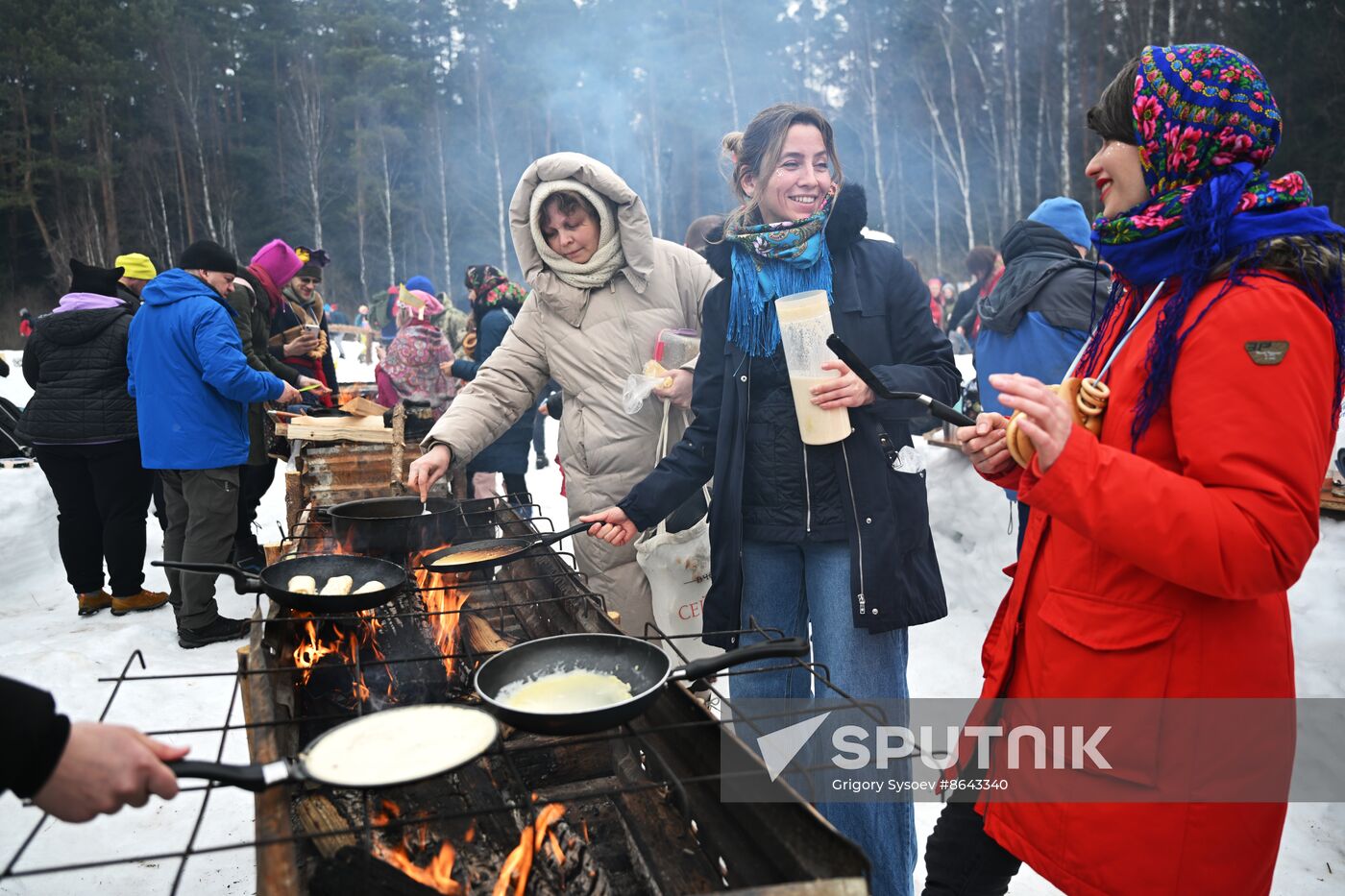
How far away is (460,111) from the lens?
3284 centimetres

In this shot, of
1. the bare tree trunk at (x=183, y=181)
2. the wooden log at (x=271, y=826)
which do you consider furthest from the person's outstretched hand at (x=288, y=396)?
the bare tree trunk at (x=183, y=181)

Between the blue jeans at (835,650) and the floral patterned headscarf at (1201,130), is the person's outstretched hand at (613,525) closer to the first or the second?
the blue jeans at (835,650)

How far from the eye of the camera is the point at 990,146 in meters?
24.1

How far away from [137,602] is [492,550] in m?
4.52

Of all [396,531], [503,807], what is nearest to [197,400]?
[396,531]

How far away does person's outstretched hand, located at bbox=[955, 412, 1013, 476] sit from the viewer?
1807 millimetres

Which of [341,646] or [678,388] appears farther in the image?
[678,388]

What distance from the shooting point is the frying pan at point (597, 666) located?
1.47 metres

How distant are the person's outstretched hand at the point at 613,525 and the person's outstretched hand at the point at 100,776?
1419mm

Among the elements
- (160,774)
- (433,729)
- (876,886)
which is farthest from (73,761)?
(876,886)

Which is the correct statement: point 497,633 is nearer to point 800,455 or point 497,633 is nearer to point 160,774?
point 800,455

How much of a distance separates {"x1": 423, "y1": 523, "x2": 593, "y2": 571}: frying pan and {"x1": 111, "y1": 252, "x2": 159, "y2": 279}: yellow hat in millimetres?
5373

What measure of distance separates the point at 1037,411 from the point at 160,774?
161cm

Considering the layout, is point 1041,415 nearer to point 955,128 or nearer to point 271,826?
point 271,826
